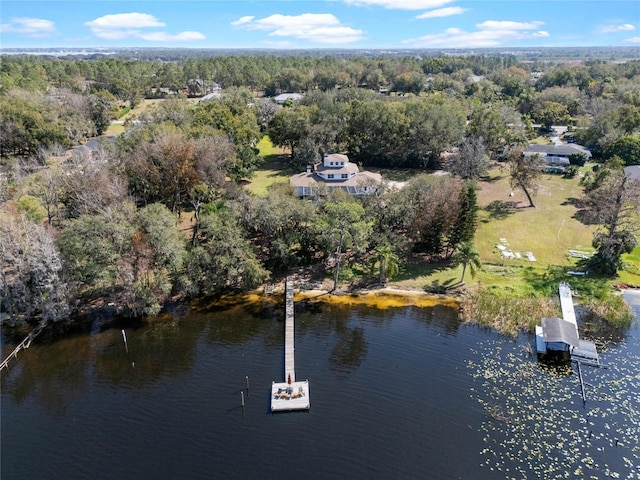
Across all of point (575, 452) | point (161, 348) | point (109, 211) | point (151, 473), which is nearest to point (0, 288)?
point (109, 211)

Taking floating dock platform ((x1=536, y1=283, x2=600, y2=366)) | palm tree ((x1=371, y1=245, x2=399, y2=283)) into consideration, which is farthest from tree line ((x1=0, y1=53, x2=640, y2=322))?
floating dock platform ((x1=536, y1=283, x2=600, y2=366))

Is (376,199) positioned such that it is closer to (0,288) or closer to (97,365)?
(97,365)

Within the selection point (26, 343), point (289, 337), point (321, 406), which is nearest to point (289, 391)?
point (321, 406)

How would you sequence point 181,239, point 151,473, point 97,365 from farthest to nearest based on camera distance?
point 181,239
point 97,365
point 151,473

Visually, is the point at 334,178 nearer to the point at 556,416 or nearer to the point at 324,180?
the point at 324,180

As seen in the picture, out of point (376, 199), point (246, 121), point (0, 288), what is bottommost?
point (0, 288)

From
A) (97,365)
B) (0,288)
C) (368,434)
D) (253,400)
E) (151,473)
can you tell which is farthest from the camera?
(0,288)

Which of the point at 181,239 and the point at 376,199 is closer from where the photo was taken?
the point at 181,239
